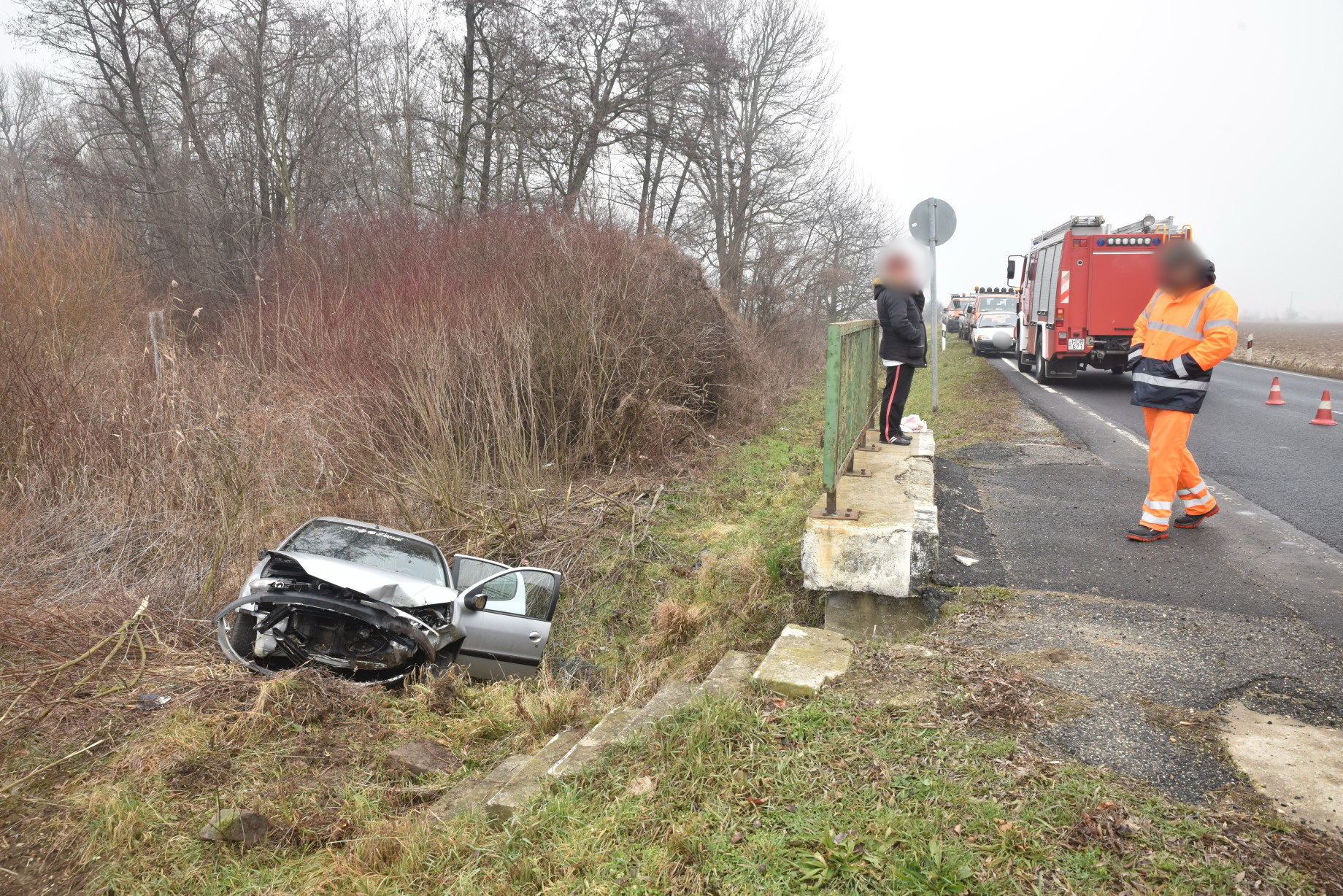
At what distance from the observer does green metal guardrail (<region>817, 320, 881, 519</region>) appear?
15.0 ft

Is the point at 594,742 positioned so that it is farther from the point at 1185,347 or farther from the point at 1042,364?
the point at 1042,364

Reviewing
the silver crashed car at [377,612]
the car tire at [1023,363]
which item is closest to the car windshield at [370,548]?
the silver crashed car at [377,612]

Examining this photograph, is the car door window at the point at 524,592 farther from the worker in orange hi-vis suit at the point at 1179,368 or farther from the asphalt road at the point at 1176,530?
the worker in orange hi-vis suit at the point at 1179,368

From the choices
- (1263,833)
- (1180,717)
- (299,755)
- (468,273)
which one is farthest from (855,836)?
(468,273)

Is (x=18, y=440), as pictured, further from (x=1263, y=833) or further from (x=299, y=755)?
(x=1263, y=833)

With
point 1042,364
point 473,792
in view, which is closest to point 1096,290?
point 1042,364

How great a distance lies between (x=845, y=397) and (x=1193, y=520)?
2738 mm

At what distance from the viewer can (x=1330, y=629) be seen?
160 inches

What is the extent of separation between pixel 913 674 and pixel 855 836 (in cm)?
118

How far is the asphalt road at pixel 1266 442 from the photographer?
6.53 m

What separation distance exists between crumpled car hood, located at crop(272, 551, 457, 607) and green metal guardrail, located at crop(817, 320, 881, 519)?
2569 millimetres

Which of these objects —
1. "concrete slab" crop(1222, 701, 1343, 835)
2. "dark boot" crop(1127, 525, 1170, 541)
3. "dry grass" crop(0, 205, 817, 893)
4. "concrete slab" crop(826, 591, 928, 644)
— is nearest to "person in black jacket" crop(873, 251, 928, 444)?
"dry grass" crop(0, 205, 817, 893)

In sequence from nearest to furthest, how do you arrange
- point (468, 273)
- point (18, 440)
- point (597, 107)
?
point (18, 440) < point (468, 273) < point (597, 107)

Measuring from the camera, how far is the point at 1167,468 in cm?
546
